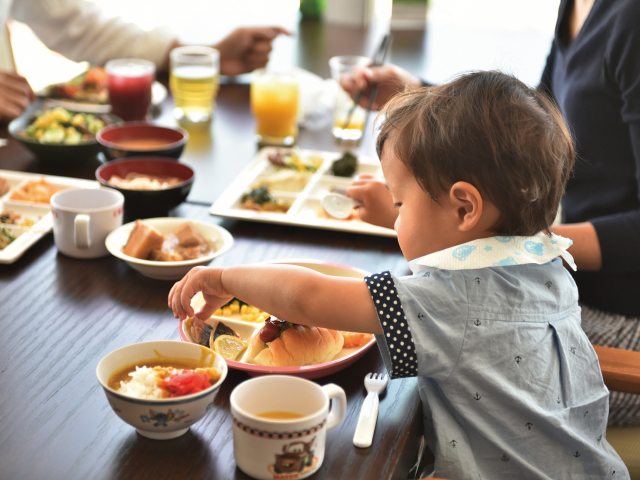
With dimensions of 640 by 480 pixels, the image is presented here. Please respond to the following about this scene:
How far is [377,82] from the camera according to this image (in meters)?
1.96

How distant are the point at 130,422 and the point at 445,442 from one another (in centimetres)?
45

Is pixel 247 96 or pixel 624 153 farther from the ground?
pixel 624 153

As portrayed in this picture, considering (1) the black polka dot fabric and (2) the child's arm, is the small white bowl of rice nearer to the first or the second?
(2) the child's arm

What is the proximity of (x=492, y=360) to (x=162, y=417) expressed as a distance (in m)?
0.47

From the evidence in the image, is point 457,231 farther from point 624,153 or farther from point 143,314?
point 624,153

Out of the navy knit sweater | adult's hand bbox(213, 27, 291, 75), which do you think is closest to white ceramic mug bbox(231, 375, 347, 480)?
the navy knit sweater

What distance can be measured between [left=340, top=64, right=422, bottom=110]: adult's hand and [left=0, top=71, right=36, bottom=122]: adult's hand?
3.42 feet

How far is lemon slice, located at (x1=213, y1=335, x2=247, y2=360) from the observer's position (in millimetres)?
1015

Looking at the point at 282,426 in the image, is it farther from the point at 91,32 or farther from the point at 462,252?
the point at 91,32

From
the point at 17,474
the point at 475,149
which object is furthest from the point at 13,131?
the point at 475,149

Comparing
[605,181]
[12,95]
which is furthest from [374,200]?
[12,95]

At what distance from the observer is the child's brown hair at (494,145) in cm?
91

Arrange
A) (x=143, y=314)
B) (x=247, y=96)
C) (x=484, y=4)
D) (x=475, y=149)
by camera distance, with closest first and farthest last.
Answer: (x=475, y=149) < (x=143, y=314) < (x=247, y=96) < (x=484, y=4)

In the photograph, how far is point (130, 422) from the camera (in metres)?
0.81
